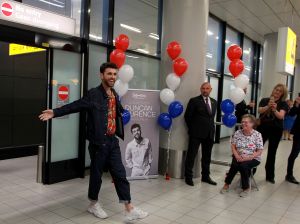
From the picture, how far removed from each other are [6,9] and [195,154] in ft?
9.82

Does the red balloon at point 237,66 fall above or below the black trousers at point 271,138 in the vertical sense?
above

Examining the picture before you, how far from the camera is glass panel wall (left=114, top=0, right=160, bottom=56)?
5.29 m

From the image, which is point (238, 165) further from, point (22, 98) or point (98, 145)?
point (22, 98)

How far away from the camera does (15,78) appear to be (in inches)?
215

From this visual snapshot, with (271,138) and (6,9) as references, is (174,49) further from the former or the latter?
(6,9)

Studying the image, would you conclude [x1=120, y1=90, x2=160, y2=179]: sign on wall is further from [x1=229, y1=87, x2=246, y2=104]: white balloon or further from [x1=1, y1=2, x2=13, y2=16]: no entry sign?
[x1=1, y1=2, x2=13, y2=16]: no entry sign

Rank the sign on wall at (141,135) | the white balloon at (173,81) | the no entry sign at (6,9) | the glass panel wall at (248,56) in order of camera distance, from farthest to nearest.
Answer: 1. the glass panel wall at (248,56)
2. the white balloon at (173,81)
3. the sign on wall at (141,135)
4. the no entry sign at (6,9)

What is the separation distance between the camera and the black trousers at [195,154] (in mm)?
4191

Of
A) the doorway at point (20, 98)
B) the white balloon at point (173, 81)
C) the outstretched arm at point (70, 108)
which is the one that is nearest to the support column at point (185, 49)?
the white balloon at point (173, 81)

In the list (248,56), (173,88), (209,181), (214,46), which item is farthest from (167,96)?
(248,56)

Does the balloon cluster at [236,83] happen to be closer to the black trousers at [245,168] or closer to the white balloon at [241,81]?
the white balloon at [241,81]

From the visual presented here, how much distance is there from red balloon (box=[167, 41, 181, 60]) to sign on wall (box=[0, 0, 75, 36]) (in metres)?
1.36

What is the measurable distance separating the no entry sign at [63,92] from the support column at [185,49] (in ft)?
4.84

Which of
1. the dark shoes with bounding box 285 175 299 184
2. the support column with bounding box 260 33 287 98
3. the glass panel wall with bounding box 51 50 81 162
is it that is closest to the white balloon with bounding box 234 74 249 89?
the dark shoes with bounding box 285 175 299 184
